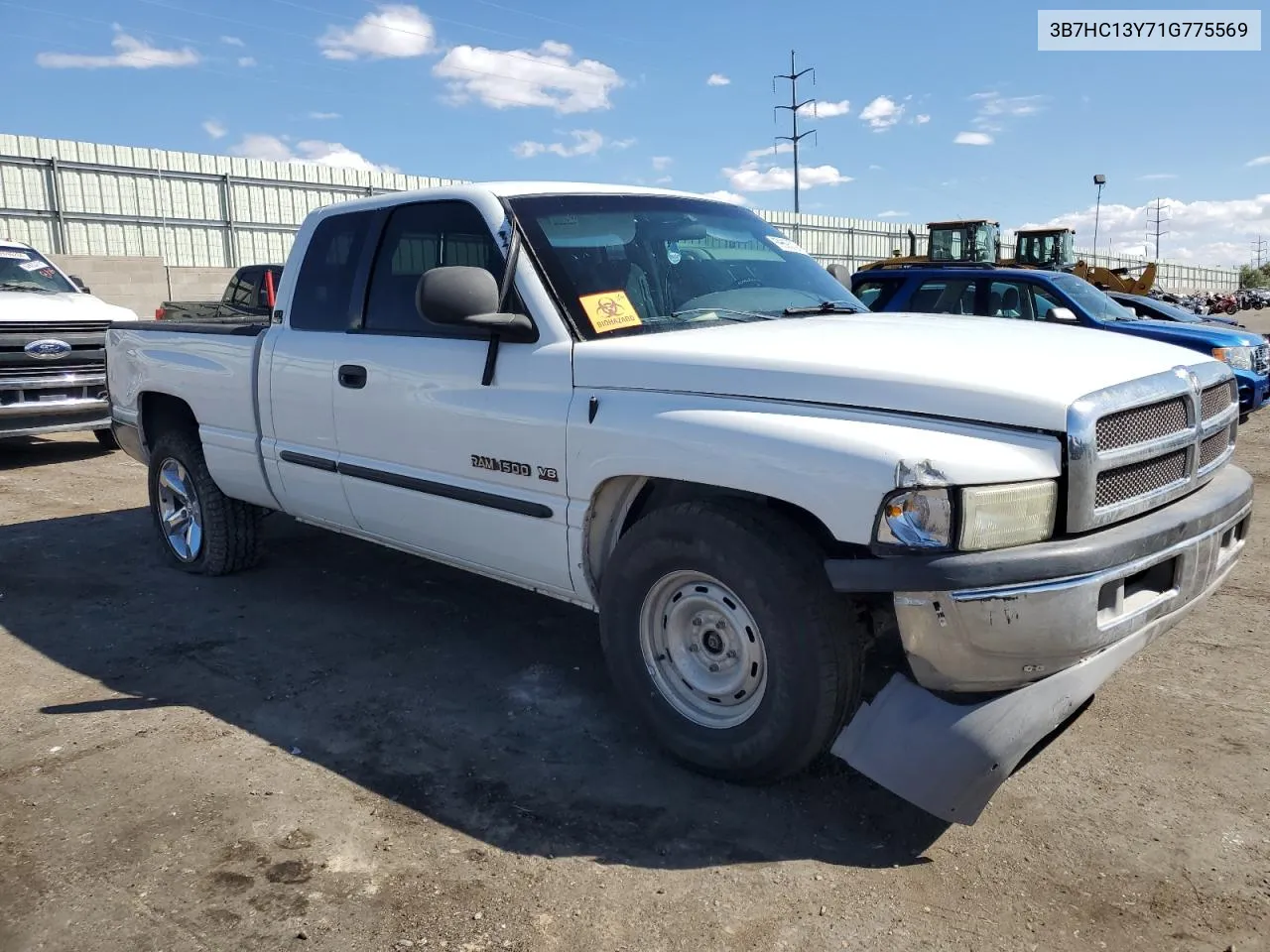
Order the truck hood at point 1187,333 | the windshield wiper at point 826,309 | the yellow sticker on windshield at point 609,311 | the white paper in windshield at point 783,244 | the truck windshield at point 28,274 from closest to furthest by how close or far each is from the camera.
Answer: the yellow sticker on windshield at point 609,311, the windshield wiper at point 826,309, the white paper in windshield at point 783,244, the truck windshield at point 28,274, the truck hood at point 1187,333

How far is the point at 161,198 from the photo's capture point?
2252cm

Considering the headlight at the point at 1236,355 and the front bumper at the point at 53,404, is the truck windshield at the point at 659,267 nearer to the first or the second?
the front bumper at the point at 53,404

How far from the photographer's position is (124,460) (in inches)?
386

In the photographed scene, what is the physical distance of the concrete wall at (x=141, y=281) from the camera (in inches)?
805

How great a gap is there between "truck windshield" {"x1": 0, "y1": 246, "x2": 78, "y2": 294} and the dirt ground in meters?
6.65

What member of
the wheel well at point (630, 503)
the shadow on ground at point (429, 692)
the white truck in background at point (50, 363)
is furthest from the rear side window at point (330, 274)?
the white truck in background at point (50, 363)

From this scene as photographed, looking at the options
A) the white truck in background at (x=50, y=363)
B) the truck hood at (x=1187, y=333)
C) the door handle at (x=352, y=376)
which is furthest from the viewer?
the truck hood at (x=1187, y=333)

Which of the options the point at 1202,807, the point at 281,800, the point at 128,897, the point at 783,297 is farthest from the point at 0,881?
the point at 1202,807

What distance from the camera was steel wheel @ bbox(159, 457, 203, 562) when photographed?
5.64 meters

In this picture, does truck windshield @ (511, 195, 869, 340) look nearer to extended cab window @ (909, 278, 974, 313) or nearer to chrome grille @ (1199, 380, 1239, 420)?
chrome grille @ (1199, 380, 1239, 420)

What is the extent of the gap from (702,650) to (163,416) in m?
4.06

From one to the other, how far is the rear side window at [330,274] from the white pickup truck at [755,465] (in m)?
0.02

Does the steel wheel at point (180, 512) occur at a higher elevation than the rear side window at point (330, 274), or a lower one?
lower

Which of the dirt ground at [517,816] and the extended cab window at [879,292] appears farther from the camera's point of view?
the extended cab window at [879,292]
